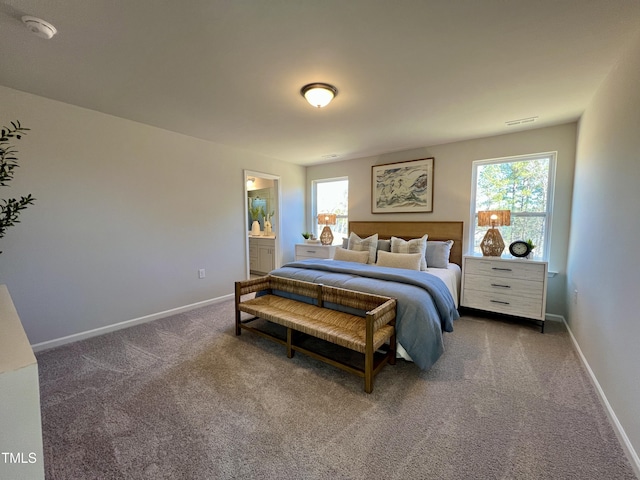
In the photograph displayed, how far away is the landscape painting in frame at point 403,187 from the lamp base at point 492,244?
2.82 ft

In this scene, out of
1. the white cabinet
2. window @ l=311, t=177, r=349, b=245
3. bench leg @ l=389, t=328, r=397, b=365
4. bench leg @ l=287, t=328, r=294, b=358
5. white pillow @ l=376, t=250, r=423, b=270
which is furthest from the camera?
the white cabinet

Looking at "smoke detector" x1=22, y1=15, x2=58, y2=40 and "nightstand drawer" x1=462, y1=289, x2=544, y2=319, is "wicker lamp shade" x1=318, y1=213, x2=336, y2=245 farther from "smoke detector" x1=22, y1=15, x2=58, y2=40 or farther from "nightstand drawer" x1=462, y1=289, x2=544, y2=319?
"smoke detector" x1=22, y1=15, x2=58, y2=40

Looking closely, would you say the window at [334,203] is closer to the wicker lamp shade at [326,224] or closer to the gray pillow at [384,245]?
the wicker lamp shade at [326,224]

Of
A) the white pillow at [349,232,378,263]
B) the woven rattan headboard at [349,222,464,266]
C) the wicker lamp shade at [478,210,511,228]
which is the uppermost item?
the wicker lamp shade at [478,210,511,228]

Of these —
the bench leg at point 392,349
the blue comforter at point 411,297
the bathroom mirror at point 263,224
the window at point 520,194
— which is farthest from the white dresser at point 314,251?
the bench leg at point 392,349

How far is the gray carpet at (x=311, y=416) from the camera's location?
1.36m

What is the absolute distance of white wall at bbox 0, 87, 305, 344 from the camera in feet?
7.97

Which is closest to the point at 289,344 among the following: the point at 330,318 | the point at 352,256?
the point at 330,318

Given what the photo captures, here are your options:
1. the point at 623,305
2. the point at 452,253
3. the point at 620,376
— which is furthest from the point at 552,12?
the point at 452,253

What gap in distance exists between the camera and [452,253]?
3.83m

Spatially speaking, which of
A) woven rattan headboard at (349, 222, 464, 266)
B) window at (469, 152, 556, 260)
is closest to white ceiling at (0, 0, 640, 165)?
window at (469, 152, 556, 260)

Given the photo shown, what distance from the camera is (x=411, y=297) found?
2.23m

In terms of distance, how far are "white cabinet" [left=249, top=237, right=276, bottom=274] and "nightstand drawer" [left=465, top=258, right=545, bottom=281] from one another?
134 inches

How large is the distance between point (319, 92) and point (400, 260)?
6.99 feet
